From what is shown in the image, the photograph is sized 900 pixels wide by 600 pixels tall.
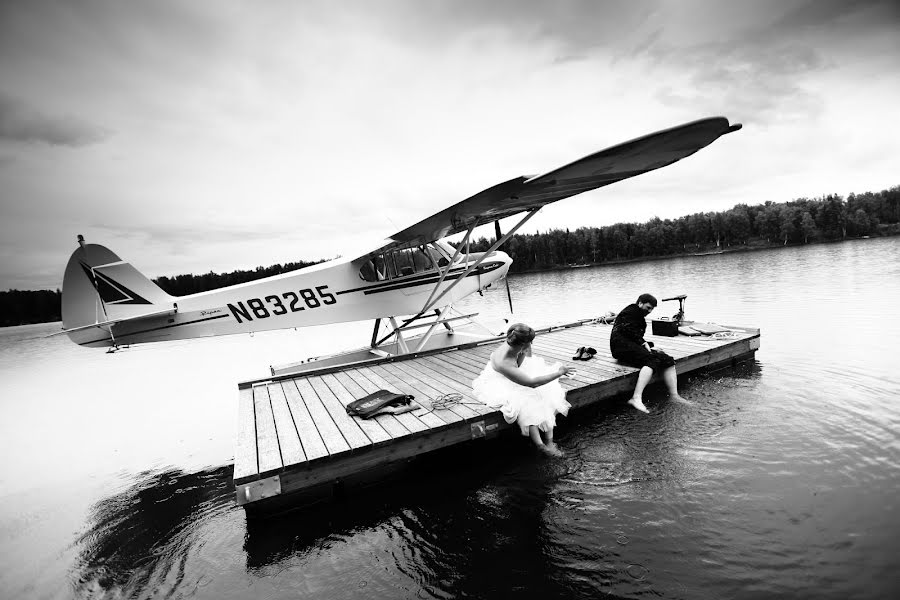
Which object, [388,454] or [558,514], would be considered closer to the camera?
[558,514]

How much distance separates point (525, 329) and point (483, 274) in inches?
202

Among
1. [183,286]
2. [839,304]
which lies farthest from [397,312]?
[183,286]

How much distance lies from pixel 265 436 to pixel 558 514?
2607 mm

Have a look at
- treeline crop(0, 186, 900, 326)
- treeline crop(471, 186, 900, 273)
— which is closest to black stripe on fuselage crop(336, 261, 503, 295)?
treeline crop(0, 186, 900, 326)

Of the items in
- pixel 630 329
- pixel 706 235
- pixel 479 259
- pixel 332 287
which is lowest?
pixel 630 329

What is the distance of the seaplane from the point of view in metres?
5.25

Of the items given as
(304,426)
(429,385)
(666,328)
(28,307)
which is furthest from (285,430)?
(28,307)

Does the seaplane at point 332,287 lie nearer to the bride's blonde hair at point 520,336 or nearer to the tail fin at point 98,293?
the tail fin at point 98,293

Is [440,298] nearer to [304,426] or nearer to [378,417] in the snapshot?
[378,417]

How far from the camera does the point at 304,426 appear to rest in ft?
12.9

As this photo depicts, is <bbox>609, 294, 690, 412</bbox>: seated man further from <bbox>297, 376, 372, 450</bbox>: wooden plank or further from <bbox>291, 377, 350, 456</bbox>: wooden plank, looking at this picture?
<bbox>291, 377, 350, 456</bbox>: wooden plank

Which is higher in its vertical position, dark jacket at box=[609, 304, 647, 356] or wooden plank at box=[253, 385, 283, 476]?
dark jacket at box=[609, 304, 647, 356]

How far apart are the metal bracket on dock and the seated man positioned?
3.86 m

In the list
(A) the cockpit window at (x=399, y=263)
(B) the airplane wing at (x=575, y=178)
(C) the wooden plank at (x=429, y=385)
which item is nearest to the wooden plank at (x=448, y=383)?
(C) the wooden plank at (x=429, y=385)
